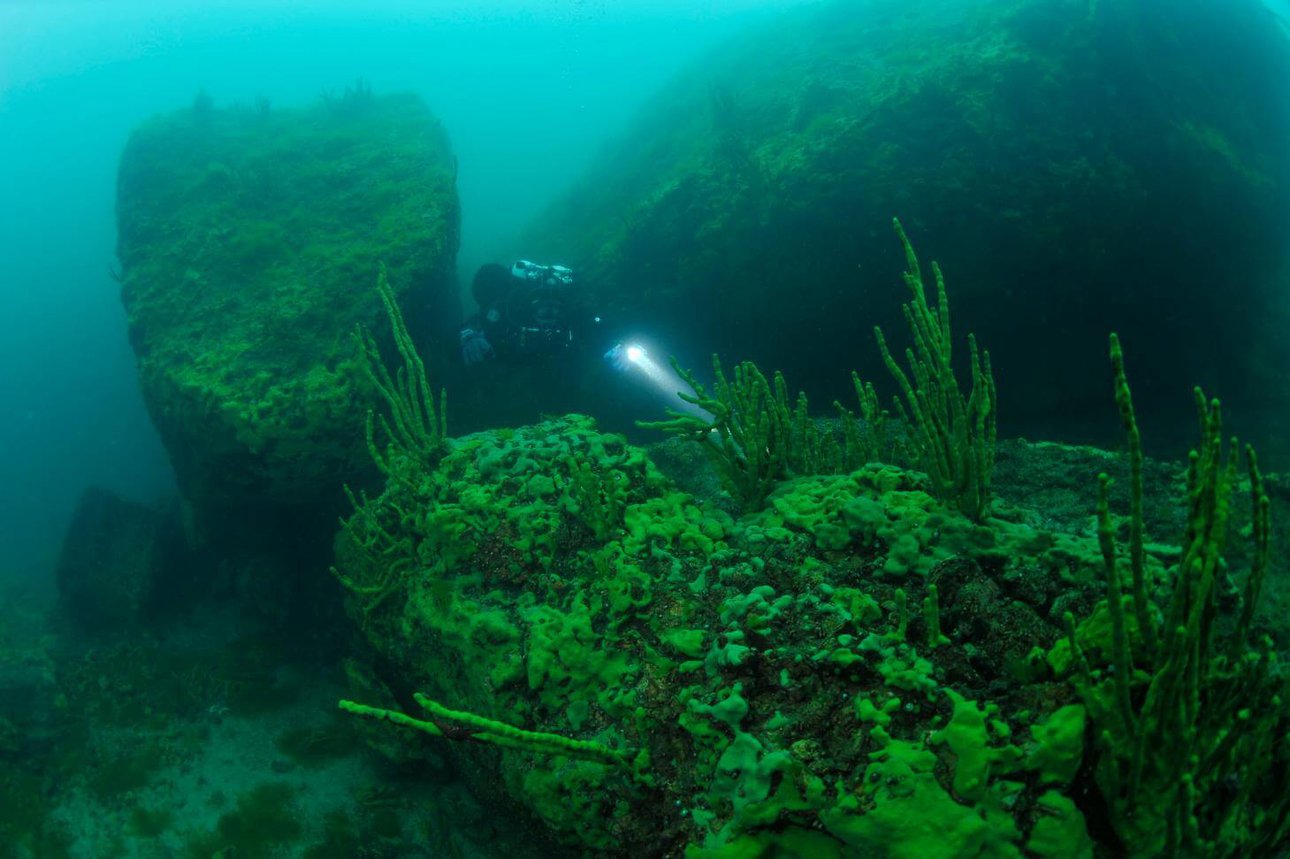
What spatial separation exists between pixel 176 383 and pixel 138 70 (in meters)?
64.9

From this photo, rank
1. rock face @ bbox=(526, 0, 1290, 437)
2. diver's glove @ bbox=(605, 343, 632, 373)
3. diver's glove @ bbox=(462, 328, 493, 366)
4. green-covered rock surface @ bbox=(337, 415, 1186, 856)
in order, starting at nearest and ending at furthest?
green-covered rock surface @ bbox=(337, 415, 1186, 856) → rock face @ bbox=(526, 0, 1290, 437) → diver's glove @ bbox=(462, 328, 493, 366) → diver's glove @ bbox=(605, 343, 632, 373)

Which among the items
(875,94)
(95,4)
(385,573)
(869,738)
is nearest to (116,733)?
(385,573)

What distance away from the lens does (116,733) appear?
5.82m

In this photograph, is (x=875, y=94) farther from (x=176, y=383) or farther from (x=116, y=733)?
(x=116, y=733)

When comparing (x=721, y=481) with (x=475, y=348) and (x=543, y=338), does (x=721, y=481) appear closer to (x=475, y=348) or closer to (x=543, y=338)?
(x=543, y=338)

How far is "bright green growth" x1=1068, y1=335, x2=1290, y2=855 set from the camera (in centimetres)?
128

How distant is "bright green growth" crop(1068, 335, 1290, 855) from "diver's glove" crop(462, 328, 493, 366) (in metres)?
6.18

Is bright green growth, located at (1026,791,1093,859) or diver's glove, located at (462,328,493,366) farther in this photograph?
diver's glove, located at (462,328,493,366)

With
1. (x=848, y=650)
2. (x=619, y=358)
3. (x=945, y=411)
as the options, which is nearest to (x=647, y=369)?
(x=619, y=358)

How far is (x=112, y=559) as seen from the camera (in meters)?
7.88

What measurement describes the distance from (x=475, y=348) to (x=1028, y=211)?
593 centimetres

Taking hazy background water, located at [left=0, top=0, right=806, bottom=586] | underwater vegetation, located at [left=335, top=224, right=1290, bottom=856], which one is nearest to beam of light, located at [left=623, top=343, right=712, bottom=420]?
underwater vegetation, located at [left=335, top=224, right=1290, bottom=856]

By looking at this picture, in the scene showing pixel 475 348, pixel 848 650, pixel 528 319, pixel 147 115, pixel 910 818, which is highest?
pixel 147 115

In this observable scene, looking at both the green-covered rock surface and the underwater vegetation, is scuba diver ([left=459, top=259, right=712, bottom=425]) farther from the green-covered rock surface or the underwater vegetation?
the green-covered rock surface
